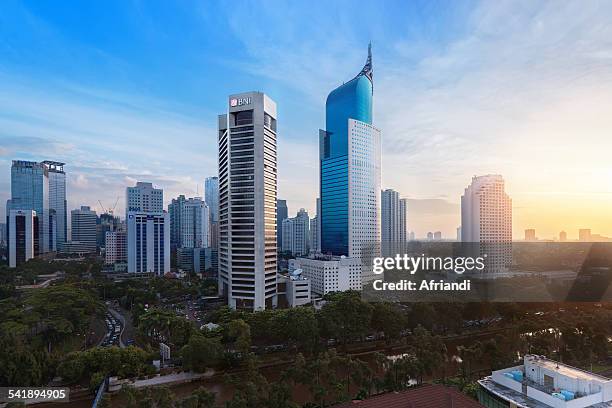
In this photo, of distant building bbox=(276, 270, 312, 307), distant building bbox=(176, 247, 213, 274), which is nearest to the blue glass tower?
distant building bbox=(276, 270, 312, 307)

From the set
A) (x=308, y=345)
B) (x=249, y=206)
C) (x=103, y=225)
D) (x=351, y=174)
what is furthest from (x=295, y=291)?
(x=103, y=225)

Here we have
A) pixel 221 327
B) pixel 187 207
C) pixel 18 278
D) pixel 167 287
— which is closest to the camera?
pixel 221 327

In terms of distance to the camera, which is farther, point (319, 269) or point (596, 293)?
point (319, 269)

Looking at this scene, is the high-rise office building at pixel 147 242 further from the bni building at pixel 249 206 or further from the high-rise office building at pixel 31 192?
the high-rise office building at pixel 31 192

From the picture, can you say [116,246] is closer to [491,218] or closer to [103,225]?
[103,225]

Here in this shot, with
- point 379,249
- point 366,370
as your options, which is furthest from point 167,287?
point 366,370

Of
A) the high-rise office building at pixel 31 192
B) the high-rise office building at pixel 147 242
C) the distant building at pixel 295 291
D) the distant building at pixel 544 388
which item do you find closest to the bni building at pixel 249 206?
the distant building at pixel 295 291

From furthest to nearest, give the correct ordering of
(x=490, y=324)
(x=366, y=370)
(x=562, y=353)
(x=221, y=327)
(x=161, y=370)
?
(x=490, y=324) → (x=221, y=327) → (x=562, y=353) → (x=161, y=370) → (x=366, y=370)

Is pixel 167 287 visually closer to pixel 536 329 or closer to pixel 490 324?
pixel 490 324
